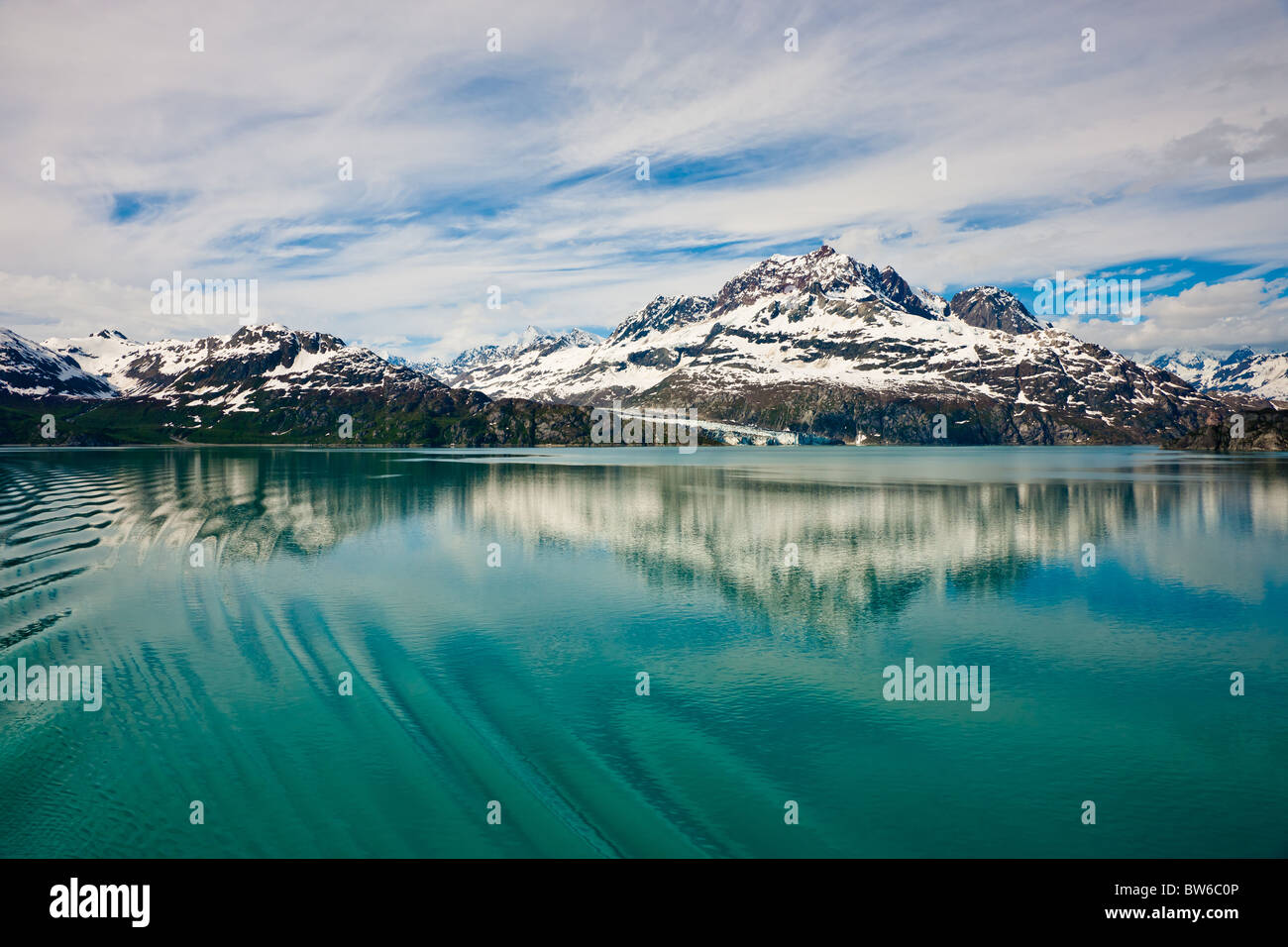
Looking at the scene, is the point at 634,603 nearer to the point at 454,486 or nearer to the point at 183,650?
the point at 183,650

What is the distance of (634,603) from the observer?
4591 cm

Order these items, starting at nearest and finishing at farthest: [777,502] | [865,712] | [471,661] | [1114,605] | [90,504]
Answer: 1. [865,712]
2. [471,661]
3. [1114,605]
4. [90,504]
5. [777,502]

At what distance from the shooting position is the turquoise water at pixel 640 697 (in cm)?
2041

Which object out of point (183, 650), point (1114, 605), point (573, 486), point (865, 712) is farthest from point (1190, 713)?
point (573, 486)

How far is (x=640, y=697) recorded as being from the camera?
98.4 ft

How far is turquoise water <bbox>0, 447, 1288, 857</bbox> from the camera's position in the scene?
66.9 ft

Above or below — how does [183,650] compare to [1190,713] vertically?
above

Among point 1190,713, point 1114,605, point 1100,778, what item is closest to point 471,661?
point 1100,778

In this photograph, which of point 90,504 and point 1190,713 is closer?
point 1190,713

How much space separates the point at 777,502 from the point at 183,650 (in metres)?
81.4
